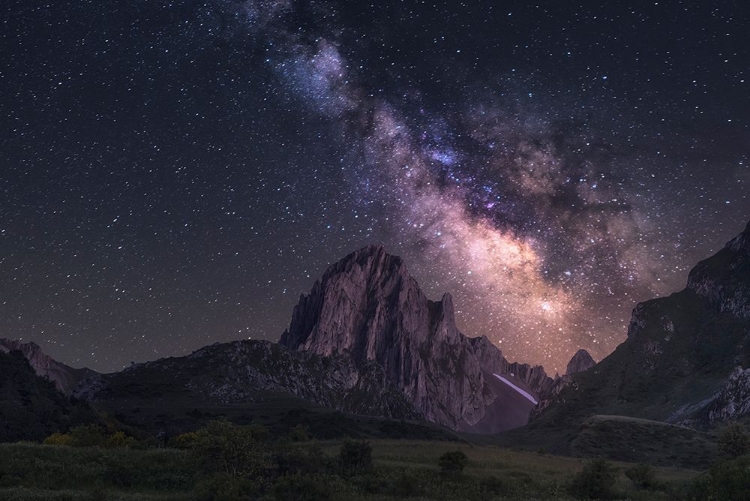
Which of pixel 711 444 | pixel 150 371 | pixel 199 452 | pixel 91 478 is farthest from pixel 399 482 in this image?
pixel 150 371

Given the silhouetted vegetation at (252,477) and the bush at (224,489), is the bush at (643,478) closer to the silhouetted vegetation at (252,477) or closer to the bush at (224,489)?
the silhouetted vegetation at (252,477)

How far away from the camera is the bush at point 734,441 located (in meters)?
64.8

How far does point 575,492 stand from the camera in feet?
111

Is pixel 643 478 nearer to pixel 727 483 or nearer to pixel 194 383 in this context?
pixel 727 483

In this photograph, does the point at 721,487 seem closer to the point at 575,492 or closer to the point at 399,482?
the point at 575,492

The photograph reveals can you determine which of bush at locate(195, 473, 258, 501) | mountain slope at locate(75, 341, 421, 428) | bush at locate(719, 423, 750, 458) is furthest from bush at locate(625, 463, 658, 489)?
mountain slope at locate(75, 341, 421, 428)

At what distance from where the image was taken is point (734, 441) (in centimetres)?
6569

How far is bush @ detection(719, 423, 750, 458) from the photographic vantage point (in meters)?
64.8

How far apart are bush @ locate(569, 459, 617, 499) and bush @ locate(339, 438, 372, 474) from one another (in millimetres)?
13292

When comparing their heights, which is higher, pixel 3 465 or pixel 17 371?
pixel 17 371

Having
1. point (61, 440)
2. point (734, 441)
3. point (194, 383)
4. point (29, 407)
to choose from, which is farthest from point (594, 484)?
point (194, 383)

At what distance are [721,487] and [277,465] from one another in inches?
970

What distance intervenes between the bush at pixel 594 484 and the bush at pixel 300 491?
1778cm

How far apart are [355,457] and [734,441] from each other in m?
56.5
